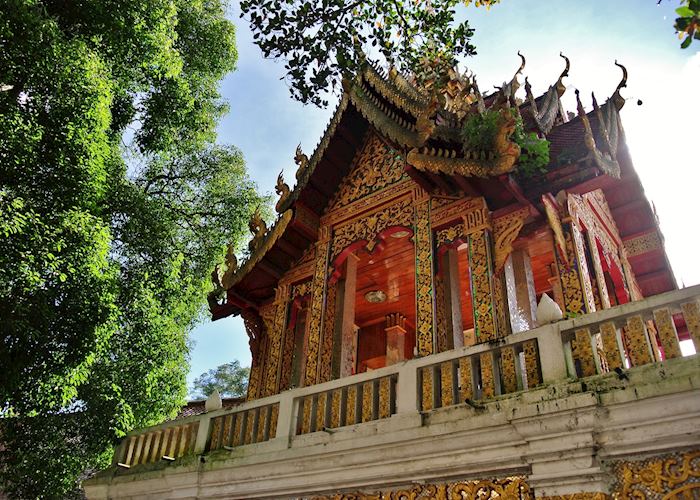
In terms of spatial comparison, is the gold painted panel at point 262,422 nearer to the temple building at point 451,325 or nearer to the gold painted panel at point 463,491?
the temple building at point 451,325

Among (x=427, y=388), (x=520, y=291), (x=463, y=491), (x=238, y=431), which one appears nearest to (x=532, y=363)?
(x=427, y=388)

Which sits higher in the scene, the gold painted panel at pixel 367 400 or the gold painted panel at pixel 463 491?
the gold painted panel at pixel 367 400

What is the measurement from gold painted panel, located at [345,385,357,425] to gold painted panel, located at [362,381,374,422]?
96mm

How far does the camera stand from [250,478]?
565 cm

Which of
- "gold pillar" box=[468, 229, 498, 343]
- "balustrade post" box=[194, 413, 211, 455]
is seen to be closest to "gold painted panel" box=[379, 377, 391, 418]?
"gold pillar" box=[468, 229, 498, 343]

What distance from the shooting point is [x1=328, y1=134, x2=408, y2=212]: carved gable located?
812 centimetres

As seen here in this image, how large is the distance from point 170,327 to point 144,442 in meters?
3.55

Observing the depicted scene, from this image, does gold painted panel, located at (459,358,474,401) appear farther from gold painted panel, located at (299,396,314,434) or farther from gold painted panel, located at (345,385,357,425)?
gold painted panel, located at (299,396,314,434)

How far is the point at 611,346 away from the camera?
13.8ft

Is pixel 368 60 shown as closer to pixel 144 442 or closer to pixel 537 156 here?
pixel 537 156

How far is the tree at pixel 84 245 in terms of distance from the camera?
778 cm

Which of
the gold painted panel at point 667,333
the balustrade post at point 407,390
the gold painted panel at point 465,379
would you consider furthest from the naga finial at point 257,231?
the gold painted panel at point 667,333

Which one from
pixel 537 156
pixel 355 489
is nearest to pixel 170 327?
pixel 355 489

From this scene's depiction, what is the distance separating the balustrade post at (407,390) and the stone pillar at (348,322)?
1880mm
